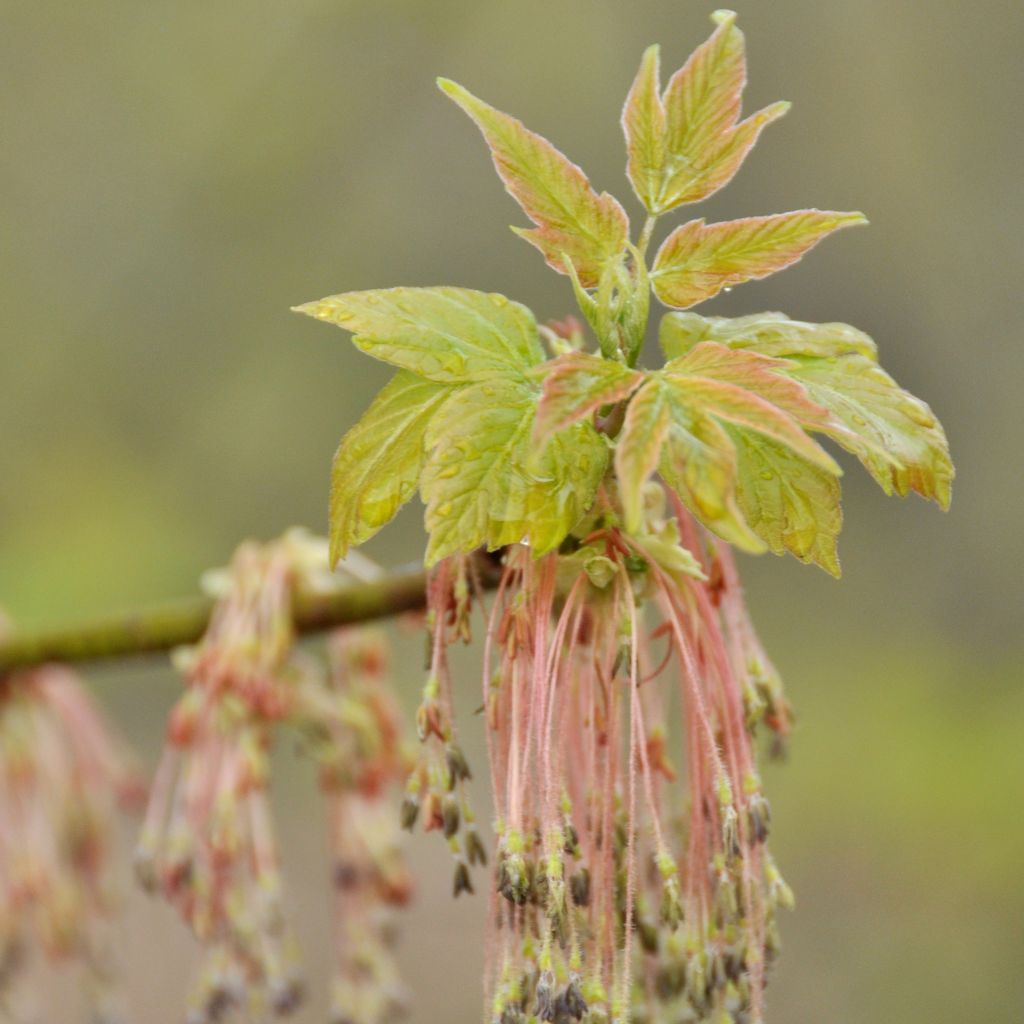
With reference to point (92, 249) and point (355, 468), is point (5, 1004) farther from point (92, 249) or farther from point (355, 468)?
point (92, 249)

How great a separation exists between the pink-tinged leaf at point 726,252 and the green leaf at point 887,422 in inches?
2.6

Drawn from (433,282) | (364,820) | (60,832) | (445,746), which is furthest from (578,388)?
(433,282)

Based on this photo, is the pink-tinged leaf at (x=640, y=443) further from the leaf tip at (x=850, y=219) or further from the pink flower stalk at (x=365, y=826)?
the pink flower stalk at (x=365, y=826)

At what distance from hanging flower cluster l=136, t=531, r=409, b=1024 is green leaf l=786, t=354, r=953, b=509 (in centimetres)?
56

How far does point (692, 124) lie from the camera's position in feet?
2.48

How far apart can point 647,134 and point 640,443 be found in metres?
0.22

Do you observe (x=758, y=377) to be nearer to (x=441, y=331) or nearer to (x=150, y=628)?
(x=441, y=331)

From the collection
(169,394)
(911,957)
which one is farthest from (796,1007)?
(169,394)

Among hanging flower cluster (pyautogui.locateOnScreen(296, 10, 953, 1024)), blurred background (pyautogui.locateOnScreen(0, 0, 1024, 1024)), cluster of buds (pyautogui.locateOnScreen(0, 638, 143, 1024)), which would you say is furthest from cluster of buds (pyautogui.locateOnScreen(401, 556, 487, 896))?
blurred background (pyautogui.locateOnScreen(0, 0, 1024, 1024))

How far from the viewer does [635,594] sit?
81 cm

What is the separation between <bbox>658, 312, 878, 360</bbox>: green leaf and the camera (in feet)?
2.55

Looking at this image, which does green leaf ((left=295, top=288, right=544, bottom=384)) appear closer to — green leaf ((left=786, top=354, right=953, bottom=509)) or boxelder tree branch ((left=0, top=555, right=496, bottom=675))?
green leaf ((left=786, top=354, right=953, bottom=509))

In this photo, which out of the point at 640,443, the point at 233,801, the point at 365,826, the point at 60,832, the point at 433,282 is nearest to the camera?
the point at 640,443

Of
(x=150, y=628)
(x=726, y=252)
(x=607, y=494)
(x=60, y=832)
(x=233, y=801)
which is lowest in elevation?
(x=60, y=832)
